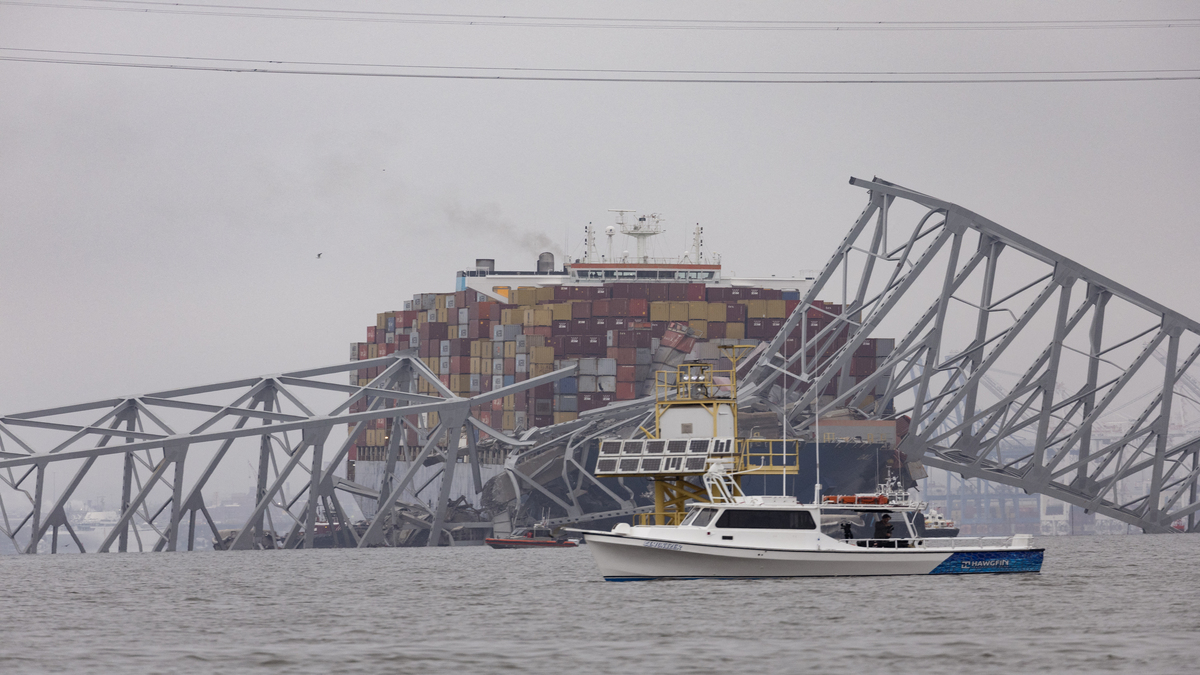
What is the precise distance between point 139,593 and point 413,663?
21.4m

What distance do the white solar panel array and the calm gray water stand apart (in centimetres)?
361

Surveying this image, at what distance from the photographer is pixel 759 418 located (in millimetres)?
101625

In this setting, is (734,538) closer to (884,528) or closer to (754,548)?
(754,548)

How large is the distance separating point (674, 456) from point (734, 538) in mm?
4320

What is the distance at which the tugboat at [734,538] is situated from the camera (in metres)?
40.8

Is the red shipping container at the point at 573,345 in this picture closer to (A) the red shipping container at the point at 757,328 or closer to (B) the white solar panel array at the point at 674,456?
(A) the red shipping container at the point at 757,328

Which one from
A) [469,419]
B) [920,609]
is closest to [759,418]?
[469,419]

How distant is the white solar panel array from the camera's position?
145ft

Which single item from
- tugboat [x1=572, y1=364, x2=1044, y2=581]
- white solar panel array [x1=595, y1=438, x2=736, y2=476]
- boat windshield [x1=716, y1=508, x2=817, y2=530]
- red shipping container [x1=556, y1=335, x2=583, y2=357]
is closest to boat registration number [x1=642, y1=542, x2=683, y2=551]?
tugboat [x1=572, y1=364, x2=1044, y2=581]

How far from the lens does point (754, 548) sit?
40.4m

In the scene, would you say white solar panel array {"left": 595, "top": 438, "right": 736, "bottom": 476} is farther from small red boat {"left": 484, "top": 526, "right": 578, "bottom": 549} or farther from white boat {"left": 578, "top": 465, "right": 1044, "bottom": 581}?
small red boat {"left": 484, "top": 526, "right": 578, "bottom": 549}

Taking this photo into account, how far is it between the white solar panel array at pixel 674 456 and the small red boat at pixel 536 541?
4429 cm

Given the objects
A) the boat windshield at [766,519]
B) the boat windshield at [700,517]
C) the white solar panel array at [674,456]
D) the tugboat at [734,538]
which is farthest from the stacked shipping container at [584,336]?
the boat windshield at [700,517]

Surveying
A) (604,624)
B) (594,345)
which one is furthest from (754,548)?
(594,345)
